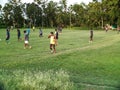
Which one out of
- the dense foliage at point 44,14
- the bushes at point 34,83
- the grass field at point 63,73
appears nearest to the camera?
the bushes at point 34,83

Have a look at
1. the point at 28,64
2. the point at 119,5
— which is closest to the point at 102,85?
the point at 28,64

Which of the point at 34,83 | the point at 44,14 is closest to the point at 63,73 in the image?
the point at 34,83

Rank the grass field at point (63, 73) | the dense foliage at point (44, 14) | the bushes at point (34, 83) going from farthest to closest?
the dense foliage at point (44, 14)
the grass field at point (63, 73)
the bushes at point (34, 83)

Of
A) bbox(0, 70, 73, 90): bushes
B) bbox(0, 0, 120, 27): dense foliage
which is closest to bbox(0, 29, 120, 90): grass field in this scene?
bbox(0, 70, 73, 90): bushes

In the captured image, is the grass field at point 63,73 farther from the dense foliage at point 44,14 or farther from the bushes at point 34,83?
the dense foliage at point 44,14

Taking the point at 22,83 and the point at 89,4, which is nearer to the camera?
the point at 22,83

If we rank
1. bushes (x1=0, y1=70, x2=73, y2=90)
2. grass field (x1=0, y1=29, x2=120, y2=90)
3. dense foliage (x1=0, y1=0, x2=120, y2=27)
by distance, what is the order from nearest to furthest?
1. bushes (x1=0, y1=70, x2=73, y2=90)
2. grass field (x1=0, y1=29, x2=120, y2=90)
3. dense foliage (x1=0, y1=0, x2=120, y2=27)

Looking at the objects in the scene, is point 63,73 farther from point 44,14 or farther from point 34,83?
point 44,14

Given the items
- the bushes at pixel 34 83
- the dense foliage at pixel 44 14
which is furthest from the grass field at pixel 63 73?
the dense foliage at pixel 44 14

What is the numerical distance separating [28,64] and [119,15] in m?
71.9

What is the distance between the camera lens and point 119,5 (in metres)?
86.5

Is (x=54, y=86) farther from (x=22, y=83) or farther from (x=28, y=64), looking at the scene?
(x=28, y=64)

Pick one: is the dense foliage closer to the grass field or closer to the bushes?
the grass field

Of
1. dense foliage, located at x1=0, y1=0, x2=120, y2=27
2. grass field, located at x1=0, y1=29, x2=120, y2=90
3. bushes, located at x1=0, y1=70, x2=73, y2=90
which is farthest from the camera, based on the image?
dense foliage, located at x1=0, y1=0, x2=120, y2=27
